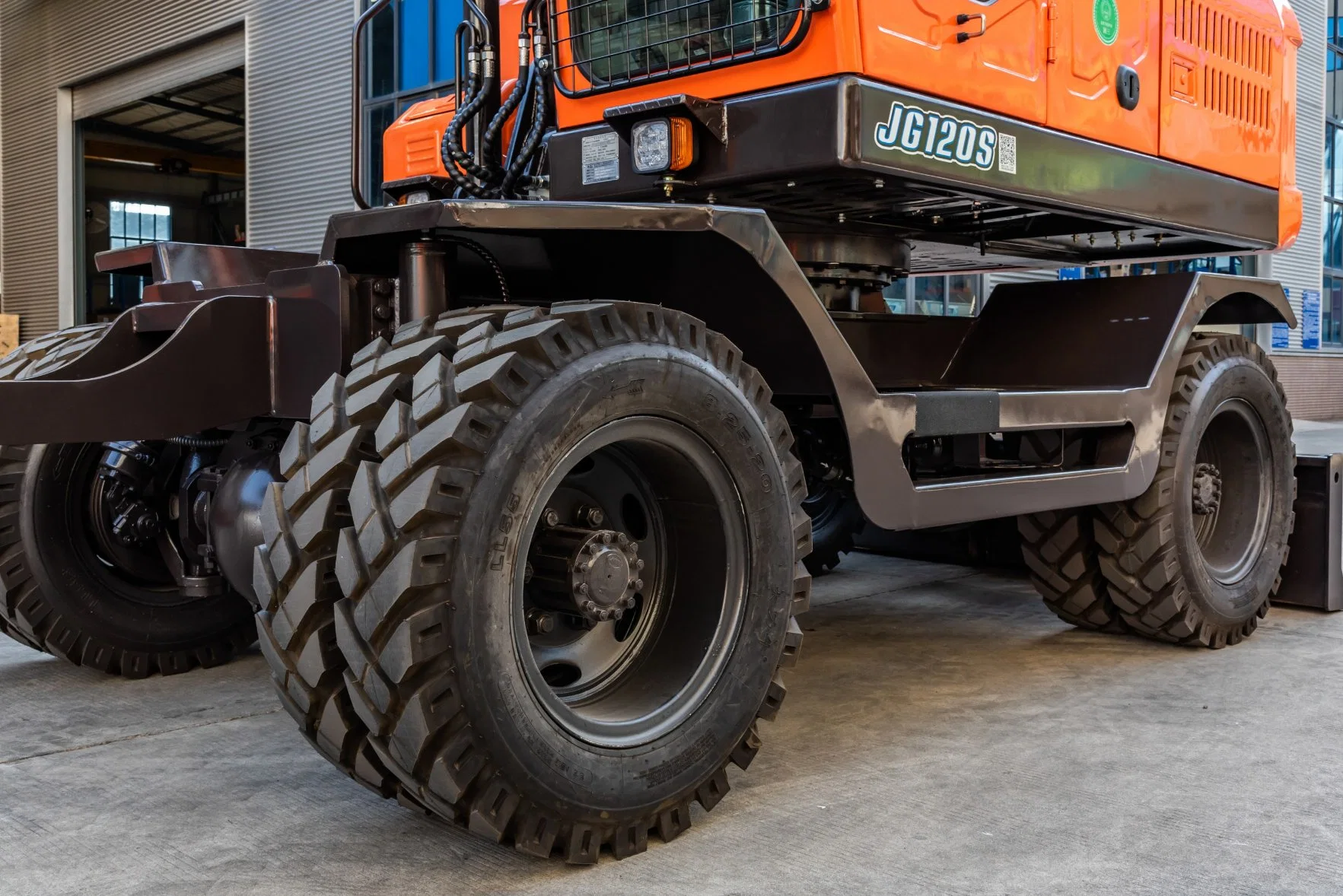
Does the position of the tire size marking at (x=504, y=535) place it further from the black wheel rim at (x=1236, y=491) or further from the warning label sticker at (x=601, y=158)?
the black wheel rim at (x=1236, y=491)

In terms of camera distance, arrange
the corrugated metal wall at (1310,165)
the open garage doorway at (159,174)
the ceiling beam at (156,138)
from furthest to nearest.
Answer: the ceiling beam at (156,138), the corrugated metal wall at (1310,165), the open garage doorway at (159,174)

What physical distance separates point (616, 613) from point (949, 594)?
142 inches

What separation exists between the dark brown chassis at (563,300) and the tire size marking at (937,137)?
1.83ft

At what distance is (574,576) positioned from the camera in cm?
278

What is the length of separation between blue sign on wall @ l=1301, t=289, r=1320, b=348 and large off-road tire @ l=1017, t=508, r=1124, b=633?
67.4 ft

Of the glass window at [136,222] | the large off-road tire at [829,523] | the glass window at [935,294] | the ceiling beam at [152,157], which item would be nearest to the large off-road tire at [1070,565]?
the large off-road tire at [829,523]

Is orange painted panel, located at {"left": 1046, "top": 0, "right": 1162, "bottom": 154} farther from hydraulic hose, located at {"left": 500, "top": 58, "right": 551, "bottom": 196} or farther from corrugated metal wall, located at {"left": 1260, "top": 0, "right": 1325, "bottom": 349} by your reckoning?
corrugated metal wall, located at {"left": 1260, "top": 0, "right": 1325, "bottom": 349}

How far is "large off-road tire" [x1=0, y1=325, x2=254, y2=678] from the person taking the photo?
13.5ft

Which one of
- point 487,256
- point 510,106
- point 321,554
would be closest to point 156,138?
point 510,106

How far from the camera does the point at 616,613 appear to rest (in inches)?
112

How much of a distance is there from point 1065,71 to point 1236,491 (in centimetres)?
224

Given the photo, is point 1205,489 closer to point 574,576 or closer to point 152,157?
point 574,576

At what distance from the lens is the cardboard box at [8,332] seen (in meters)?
19.2

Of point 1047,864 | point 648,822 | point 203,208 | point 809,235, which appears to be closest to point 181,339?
point 648,822
